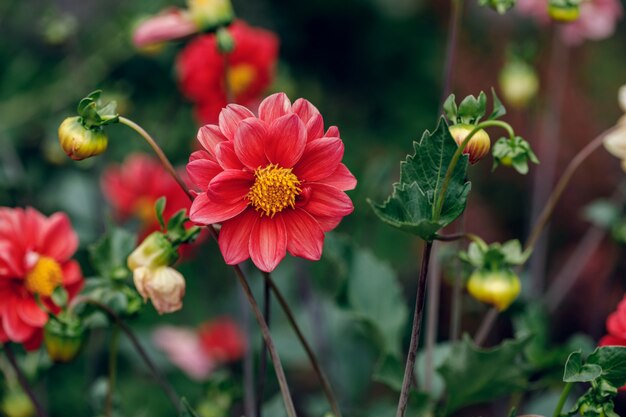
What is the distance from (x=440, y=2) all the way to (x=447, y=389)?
1989 millimetres

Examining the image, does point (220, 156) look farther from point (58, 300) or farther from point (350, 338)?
point (350, 338)

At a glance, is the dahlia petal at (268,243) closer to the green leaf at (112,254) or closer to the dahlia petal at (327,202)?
the dahlia petal at (327,202)

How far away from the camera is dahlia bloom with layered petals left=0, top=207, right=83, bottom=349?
101 cm

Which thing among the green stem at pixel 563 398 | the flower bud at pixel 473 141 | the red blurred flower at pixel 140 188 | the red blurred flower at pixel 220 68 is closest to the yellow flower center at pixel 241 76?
the red blurred flower at pixel 220 68

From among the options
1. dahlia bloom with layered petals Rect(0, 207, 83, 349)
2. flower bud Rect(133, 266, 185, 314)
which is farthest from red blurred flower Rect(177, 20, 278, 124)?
flower bud Rect(133, 266, 185, 314)

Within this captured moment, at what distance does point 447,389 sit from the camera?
3.51ft

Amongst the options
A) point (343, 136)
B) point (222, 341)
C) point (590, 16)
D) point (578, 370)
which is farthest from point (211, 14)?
point (343, 136)

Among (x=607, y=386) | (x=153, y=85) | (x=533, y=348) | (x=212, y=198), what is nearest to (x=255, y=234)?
(x=212, y=198)

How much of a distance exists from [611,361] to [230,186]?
1.46ft

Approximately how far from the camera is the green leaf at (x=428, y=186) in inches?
31.9

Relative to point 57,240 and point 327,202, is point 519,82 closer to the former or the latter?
point 327,202

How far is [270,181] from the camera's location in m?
0.89

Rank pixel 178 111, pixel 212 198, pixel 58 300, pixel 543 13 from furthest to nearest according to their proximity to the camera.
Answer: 1. pixel 178 111
2. pixel 543 13
3. pixel 58 300
4. pixel 212 198

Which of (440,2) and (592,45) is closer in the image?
(592,45)
